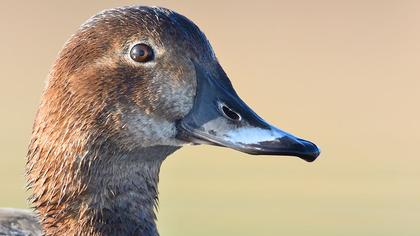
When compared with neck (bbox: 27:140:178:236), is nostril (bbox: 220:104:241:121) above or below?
above

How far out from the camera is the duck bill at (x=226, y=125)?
5324mm

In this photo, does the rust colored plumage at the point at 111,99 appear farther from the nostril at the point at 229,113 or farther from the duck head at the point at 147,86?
the nostril at the point at 229,113

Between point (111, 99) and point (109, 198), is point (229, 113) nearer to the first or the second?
point (111, 99)

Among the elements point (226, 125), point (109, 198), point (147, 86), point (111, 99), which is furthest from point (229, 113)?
point (109, 198)

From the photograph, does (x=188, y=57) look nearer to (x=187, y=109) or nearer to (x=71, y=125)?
(x=187, y=109)

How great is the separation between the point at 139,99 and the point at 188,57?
26 centimetres

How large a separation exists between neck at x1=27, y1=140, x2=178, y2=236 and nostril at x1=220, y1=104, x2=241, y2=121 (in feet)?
0.83

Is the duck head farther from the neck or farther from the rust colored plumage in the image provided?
the neck

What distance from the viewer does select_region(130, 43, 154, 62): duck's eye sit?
17.9 ft

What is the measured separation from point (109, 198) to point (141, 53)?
62cm

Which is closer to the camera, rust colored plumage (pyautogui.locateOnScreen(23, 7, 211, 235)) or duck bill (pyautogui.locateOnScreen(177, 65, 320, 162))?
duck bill (pyautogui.locateOnScreen(177, 65, 320, 162))

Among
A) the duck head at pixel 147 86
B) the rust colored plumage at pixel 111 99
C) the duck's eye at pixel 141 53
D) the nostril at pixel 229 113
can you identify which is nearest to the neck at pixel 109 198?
the rust colored plumage at pixel 111 99

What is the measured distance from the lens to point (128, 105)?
5.44m

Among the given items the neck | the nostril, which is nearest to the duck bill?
the nostril
